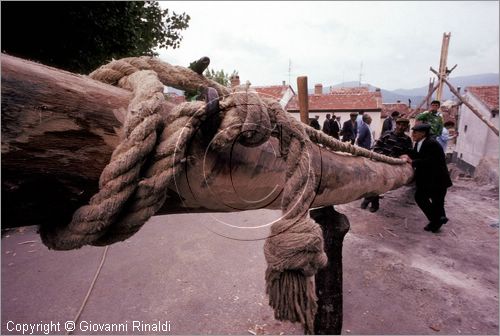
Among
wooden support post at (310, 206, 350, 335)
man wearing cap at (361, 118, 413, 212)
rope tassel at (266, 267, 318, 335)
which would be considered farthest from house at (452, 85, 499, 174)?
rope tassel at (266, 267, 318, 335)

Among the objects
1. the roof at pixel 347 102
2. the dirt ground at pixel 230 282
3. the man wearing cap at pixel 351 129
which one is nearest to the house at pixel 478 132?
the man wearing cap at pixel 351 129

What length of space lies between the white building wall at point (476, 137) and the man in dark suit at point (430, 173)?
9.37 meters

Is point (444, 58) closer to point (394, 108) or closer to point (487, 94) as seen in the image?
point (487, 94)

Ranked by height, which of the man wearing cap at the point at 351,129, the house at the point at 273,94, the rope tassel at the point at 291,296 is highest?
the house at the point at 273,94

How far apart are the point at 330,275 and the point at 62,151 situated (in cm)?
221

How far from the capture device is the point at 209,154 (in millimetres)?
755

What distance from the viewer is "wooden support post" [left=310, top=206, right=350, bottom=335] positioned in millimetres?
2262

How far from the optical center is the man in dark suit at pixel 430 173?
4.77 meters

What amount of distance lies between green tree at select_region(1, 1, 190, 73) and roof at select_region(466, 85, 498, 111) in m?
15.4

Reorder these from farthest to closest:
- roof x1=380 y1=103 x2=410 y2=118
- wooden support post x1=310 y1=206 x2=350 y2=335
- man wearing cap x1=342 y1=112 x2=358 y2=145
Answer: roof x1=380 y1=103 x2=410 y2=118 < man wearing cap x1=342 y1=112 x2=358 y2=145 < wooden support post x1=310 y1=206 x2=350 y2=335

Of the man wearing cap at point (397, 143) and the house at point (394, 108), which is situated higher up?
the house at point (394, 108)

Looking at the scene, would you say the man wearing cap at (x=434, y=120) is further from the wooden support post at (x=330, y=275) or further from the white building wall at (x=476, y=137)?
the white building wall at (x=476, y=137)

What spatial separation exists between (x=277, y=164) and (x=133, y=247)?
13.8 ft

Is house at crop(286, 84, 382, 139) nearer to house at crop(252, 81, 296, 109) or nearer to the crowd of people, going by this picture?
the crowd of people
